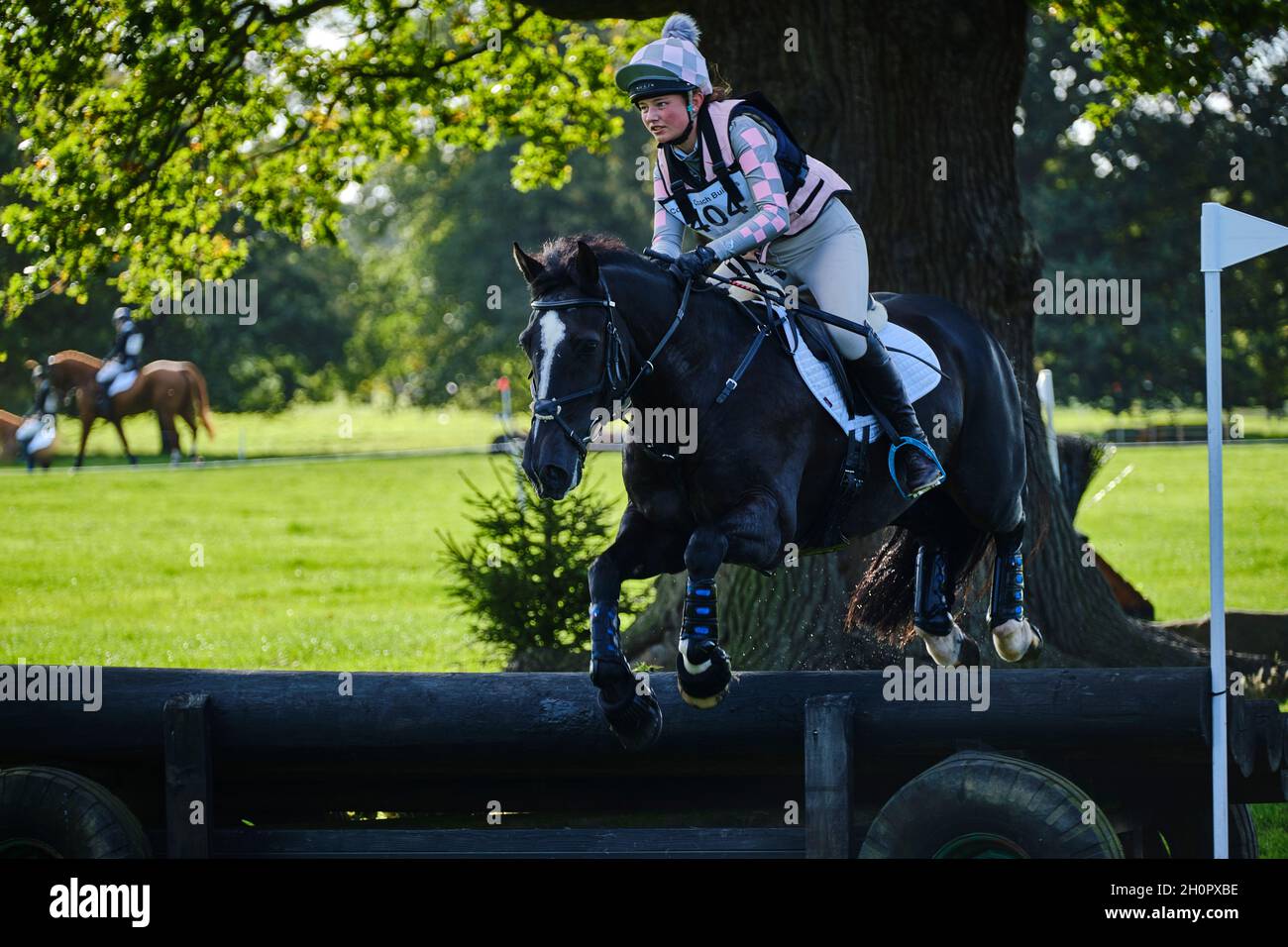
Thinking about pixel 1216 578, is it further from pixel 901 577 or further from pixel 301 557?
pixel 301 557

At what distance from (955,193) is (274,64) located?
193 inches

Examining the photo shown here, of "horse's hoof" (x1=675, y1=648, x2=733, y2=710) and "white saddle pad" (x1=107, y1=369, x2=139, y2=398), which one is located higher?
"white saddle pad" (x1=107, y1=369, x2=139, y2=398)

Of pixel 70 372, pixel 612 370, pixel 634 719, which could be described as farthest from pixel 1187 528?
pixel 70 372

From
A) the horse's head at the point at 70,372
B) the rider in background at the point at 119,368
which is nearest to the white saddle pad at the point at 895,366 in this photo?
the rider in background at the point at 119,368

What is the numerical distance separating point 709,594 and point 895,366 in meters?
1.31

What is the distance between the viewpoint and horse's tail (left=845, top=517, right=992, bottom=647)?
5855 millimetres

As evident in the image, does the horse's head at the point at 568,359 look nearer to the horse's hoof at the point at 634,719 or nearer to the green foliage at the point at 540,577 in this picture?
the horse's hoof at the point at 634,719

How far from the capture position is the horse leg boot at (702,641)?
4.27m

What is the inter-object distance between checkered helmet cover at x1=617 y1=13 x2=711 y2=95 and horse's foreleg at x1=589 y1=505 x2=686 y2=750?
132cm

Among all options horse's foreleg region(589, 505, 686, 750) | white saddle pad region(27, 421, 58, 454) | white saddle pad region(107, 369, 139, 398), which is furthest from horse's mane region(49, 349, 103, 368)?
horse's foreleg region(589, 505, 686, 750)

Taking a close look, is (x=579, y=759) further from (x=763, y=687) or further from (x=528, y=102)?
(x=528, y=102)

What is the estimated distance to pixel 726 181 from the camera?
4.72m

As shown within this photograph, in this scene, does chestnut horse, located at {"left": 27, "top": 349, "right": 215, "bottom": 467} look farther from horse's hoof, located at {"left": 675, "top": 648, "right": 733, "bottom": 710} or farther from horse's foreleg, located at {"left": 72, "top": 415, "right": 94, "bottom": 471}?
horse's hoof, located at {"left": 675, "top": 648, "right": 733, "bottom": 710}
